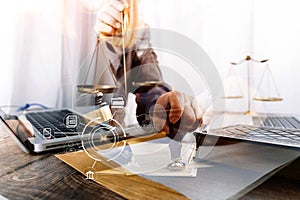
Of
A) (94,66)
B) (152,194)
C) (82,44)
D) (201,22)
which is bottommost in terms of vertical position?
(152,194)

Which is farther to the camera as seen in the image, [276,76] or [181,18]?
[181,18]

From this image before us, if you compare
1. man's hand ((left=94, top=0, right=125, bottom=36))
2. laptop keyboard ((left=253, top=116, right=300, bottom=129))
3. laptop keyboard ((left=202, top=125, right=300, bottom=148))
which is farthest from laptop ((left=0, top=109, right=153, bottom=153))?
laptop keyboard ((left=253, top=116, right=300, bottom=129))

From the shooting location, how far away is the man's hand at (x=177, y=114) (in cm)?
42

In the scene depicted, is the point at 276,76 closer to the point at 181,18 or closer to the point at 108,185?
the point at 181,18

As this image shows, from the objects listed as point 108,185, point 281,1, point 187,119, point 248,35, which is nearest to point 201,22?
point 248,35

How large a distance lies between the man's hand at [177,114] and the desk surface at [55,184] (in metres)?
0.13

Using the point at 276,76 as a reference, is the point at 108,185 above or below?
below

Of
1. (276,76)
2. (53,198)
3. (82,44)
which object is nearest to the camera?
(53,198)

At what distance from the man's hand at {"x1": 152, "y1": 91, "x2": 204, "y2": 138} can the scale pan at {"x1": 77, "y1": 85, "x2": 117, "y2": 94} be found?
10 centimetres

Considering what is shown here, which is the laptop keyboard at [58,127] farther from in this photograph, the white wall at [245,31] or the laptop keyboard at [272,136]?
the white wall at [245,31]

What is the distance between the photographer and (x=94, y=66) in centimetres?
59

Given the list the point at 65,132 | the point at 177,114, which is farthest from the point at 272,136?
the point at 65,132

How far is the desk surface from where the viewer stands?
13.0 inches

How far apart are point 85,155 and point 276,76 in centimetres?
108
